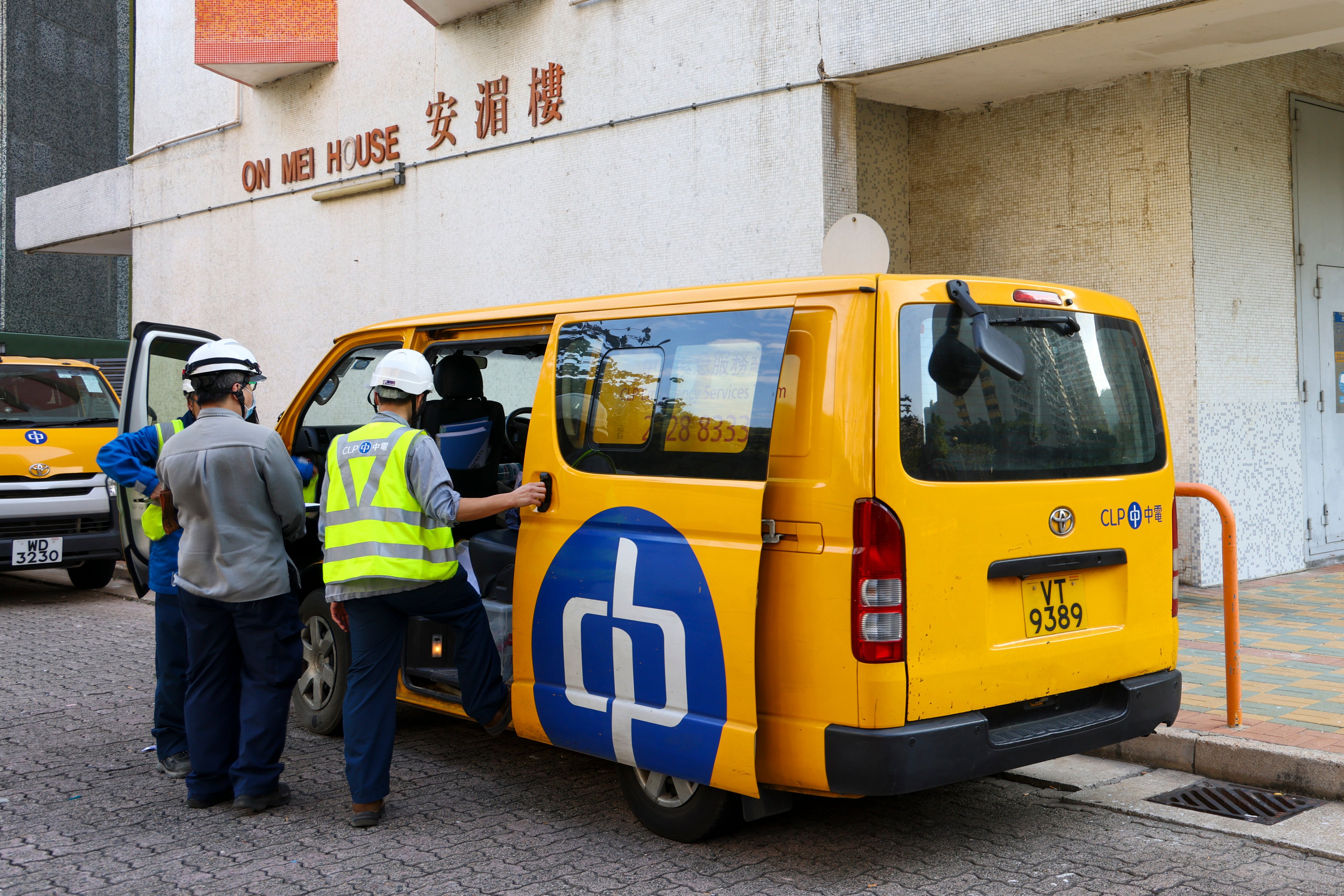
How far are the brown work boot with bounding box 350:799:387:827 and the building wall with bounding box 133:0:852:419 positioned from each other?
626 centimetres

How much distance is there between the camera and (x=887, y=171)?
32.9 feet

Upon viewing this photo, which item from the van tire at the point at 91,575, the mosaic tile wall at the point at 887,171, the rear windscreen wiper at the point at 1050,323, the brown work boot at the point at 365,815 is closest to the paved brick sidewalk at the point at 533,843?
the brown work boot at the point at 365,815

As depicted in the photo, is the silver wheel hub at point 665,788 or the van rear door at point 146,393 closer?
the silver wheel hub at point 665,788

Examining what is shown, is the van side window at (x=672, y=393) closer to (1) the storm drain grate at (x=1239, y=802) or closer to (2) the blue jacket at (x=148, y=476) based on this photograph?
(2) the blue jacket at (x=148, y=476)

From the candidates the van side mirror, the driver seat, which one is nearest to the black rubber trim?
the van side mirror

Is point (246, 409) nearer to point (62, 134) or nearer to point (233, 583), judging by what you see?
point (233, 583)

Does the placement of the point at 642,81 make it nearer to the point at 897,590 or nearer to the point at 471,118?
the point at 471,118

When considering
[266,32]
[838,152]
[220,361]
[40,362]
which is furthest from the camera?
[266,32]

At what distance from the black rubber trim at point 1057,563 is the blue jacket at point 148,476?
2905 mm

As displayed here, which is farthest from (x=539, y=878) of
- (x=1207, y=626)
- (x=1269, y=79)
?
(x=1269, y=79)

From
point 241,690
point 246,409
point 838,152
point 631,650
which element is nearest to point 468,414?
point 246,409

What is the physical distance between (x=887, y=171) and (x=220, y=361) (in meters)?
6.82

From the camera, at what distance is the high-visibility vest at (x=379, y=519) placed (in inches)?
168

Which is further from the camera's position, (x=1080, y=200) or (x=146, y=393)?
(x=1080, y=200)
